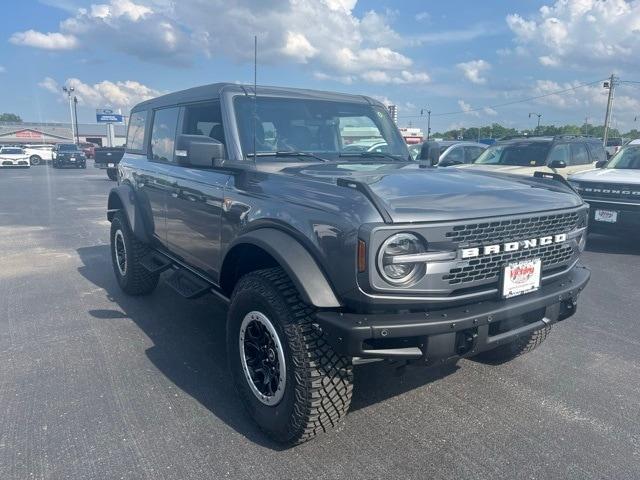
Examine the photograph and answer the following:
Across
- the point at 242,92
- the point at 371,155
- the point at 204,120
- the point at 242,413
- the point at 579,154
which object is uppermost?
the point at 242,92

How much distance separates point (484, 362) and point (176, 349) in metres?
2.47

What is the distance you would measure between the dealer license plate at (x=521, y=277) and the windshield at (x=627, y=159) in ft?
23.6

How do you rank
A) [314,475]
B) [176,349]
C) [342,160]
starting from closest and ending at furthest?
[314,475], [342,160], [176,349]

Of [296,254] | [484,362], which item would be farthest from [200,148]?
[484,362]

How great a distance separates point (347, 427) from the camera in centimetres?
303

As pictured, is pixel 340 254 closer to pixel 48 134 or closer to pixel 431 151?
pixel 431 151

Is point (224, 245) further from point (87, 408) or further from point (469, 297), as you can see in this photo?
point (469, 297)

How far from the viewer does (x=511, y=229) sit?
2752mm

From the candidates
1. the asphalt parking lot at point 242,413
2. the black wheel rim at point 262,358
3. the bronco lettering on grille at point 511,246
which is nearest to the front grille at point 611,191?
the asphalt parking lot at point 242,413

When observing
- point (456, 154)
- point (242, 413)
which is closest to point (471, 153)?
point (456, 154)

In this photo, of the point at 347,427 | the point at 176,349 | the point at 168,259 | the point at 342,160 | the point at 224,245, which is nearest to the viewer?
the point at 347,427

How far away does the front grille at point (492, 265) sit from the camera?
8.45 ft

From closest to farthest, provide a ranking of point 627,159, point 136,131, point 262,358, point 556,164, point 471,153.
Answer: point 262,358
point 136,131
point 627,159
point 556,164
point 471,153

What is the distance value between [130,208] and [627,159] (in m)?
8.31
